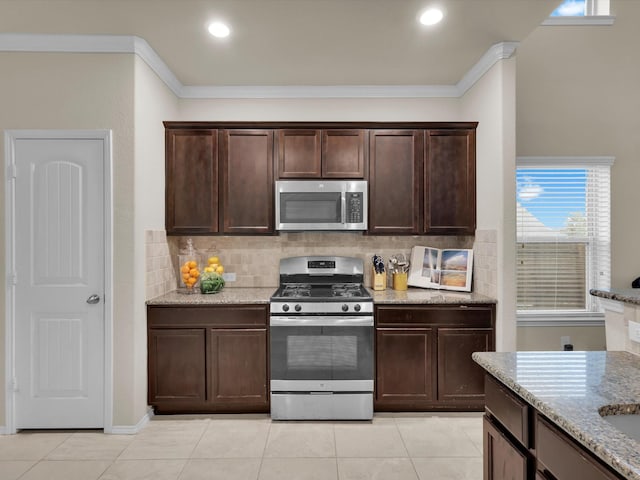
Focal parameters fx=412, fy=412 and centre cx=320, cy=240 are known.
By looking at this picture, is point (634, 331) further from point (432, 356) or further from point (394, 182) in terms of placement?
point (394, 182)

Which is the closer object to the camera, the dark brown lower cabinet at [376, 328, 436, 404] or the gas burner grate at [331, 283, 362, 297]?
the dark brown lower cabinet at [376, 328, 436, 404]

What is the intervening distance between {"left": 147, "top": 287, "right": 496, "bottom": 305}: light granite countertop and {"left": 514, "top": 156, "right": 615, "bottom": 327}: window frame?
0.92 metres

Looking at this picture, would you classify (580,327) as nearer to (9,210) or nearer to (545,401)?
(545,401)

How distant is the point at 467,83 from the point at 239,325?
2883 mm

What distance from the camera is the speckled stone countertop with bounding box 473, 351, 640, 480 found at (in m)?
0.95

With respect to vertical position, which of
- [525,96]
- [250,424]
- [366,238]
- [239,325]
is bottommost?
[250,424]

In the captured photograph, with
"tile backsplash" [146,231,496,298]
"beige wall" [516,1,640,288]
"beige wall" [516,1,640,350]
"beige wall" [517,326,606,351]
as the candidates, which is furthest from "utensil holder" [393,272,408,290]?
"beige wall" [516,1,640,288]

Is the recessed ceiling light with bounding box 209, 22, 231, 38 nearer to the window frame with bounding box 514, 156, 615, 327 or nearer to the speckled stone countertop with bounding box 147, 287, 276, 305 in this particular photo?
the speckled stone countertop with bounding box 147, 287, 276, 305

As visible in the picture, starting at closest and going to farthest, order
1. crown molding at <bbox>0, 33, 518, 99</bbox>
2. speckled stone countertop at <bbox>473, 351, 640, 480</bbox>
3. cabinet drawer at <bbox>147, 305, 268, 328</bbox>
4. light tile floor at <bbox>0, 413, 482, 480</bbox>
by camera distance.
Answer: speckled stone countertop at <bbox>473, 351, 640, 480</bbox>, light tile floor at <bbox>0, 413, 482, 480</bbox>, crown molding at <bbox>0, 33, 518, 99</bbox>, cabinet drawer at <bbox>147, 305, 268, 328</bbox>

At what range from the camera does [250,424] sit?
3.17 meters

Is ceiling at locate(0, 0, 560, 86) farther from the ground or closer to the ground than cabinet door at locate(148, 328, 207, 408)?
farther from the ground

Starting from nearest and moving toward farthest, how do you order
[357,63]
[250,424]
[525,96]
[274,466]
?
[274,466] < [250,424] < [357,63] < [525,96]

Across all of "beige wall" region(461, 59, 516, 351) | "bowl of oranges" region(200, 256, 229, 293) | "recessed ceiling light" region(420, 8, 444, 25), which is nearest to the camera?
"recessed ceiling light" region(420, 8, 444, 25)

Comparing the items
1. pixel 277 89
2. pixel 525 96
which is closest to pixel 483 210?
pixel 525 96
